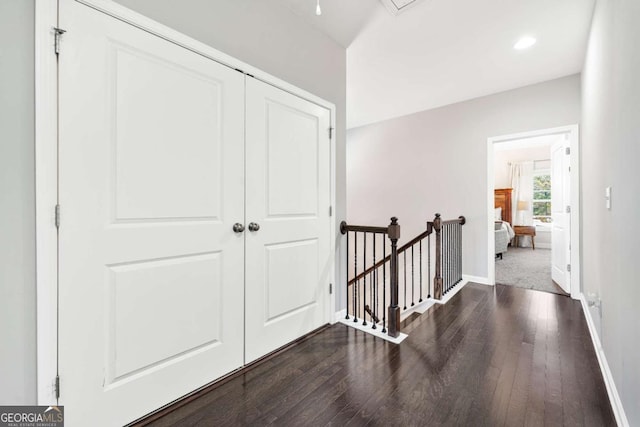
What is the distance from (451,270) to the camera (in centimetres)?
360

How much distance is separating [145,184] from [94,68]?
54 cm

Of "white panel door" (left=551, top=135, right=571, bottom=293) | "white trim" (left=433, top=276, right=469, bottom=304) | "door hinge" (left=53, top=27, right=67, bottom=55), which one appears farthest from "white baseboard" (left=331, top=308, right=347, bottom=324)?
"white panel door" (left=551, top=135, right=571, bottom=293)

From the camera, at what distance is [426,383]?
1.62 m

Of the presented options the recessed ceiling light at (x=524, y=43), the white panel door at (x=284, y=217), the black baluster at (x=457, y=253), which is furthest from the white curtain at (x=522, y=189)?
the white panel door at (x=284, y=217)

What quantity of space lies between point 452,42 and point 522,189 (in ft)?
19.4

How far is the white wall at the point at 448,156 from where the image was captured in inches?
130

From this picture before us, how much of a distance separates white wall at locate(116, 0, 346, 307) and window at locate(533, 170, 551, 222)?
6705 mm

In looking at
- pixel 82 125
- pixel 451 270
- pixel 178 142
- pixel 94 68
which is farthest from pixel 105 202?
pixel 451 270

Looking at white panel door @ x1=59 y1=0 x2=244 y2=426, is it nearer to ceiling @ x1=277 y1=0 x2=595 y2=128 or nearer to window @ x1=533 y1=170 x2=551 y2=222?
ceiling @ x1=277 y1=0 x2=595 y2=128

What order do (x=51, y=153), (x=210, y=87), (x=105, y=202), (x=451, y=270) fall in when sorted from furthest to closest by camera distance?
(x=451, y=270) < (x=210, y=87) < (x=105, y=202) < (x=51, y=153)

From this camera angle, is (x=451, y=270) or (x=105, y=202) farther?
(x=451, y=270)

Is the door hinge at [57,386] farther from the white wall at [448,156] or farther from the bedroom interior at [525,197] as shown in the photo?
the bedroom interior at [525,197]

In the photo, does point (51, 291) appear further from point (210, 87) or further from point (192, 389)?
point (210, 87)

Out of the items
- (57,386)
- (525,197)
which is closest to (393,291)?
(57,386)
